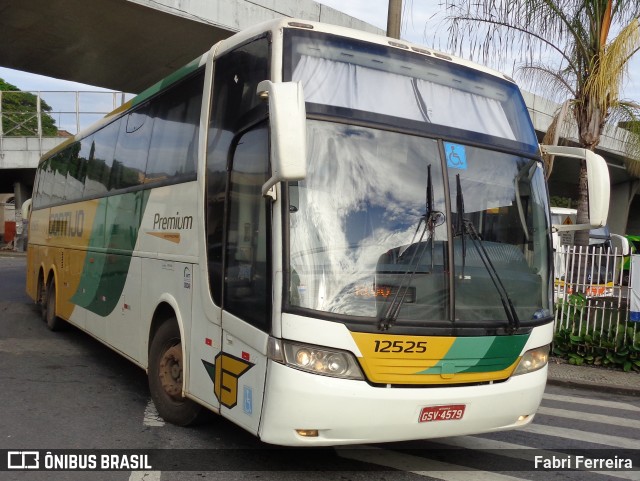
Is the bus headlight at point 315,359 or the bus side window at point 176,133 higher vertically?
the bus side window at point 176,133

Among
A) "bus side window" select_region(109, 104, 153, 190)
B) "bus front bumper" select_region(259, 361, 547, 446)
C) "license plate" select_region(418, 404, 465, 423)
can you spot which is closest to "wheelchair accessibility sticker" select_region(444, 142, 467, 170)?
"bus front bumper" select_region(259, 361, 547, 446)

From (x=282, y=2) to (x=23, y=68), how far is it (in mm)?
7072

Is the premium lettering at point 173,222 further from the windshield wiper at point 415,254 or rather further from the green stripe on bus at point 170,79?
the windshield wiper at point 415,254

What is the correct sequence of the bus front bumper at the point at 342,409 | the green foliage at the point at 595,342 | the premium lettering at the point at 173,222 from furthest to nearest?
the green foliage at the point at 595,342
the premium lettering at the point at 173,222
the bus front bumper at the point at 342,409

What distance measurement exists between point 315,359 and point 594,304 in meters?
7.70

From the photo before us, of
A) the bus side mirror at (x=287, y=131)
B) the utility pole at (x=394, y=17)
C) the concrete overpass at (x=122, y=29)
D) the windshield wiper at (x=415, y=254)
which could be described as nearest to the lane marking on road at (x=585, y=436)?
the windshield wiper at (x=415, y=254)

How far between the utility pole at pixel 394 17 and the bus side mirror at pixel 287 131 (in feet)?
28.1

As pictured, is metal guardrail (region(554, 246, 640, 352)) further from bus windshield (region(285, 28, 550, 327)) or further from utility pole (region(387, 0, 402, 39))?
bus windshield (region(285, 28, 550, 327))

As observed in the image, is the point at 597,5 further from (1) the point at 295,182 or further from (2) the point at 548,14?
(1) the point at 295,182

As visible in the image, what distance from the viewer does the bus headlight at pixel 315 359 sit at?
4445mm

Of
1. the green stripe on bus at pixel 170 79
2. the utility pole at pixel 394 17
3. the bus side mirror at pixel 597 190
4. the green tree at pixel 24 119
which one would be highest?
the green tree at pixel 24 119

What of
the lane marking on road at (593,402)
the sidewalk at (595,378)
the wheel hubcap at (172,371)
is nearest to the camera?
the wheel hubcap at (172,371)

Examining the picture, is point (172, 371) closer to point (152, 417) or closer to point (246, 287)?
point (152, 417)

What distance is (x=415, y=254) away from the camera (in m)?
4.78
